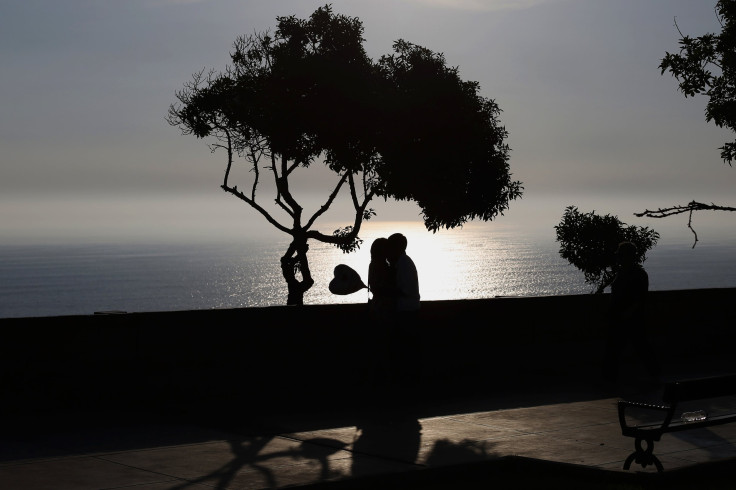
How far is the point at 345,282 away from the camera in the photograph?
11.6 metres

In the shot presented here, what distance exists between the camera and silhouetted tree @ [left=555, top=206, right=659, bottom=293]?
66.7 m

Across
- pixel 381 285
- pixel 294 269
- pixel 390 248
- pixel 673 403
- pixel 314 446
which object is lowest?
pixel 314 446

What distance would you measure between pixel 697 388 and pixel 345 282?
17.8 feet

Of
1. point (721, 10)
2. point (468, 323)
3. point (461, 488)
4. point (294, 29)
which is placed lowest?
point (461, 488)

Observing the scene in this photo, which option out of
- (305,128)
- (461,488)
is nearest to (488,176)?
(305,128)

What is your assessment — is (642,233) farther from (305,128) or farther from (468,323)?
(468,323)

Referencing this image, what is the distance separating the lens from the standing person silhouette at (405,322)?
11211mm

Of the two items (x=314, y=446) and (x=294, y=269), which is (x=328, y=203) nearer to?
(x=294, y=269)

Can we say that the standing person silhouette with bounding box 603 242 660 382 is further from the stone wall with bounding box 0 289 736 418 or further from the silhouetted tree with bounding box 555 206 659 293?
the silhouetted tree with bounding box 555 206 659 293

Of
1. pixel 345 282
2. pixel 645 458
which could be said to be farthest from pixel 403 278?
pixel 645 458

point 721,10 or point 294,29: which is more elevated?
point 294,29

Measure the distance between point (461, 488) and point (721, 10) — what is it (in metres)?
15.7

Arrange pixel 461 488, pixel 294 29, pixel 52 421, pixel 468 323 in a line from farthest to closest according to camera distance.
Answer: pixel 294 29
pixel 468 323
pixel 52 421
pixel 461 488

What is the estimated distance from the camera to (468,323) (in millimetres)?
13500
